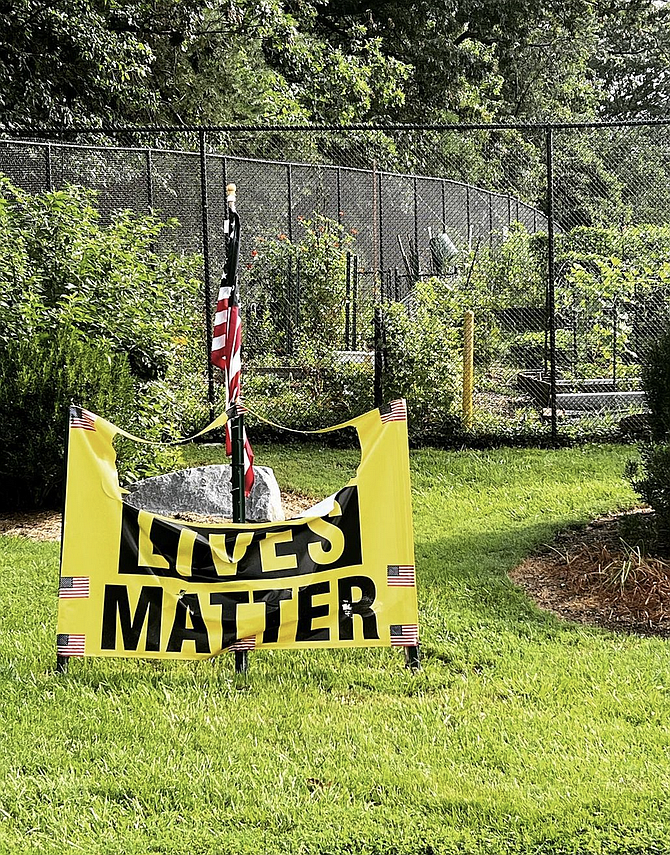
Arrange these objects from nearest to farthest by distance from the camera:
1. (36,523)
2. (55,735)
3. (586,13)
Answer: (55,735) < (36,523) < (586,13)

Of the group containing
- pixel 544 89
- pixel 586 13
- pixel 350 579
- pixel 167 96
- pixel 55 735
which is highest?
pixel 586 13

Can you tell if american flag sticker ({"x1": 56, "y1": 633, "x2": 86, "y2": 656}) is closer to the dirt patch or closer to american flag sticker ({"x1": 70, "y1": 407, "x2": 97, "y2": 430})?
american flag sticker ({"x1": 70, "y1": 407, "x2": 97, "y2": 430})

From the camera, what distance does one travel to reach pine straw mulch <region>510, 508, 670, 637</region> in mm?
5207

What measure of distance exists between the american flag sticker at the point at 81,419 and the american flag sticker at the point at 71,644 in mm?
896

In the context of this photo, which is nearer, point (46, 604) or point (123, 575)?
point (123, 575)

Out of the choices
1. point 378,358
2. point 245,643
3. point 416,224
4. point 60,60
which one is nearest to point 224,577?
point 245,643

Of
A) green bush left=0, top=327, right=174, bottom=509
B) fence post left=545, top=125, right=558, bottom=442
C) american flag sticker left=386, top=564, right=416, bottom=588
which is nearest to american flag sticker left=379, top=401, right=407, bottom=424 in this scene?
american flag sticker left=386, top=564, right=416, bottom=588

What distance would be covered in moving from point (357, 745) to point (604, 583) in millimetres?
2307

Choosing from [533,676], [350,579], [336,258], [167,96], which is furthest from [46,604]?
[167,96]

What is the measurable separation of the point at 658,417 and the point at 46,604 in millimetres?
4101

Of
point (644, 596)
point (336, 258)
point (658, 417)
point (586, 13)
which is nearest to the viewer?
Result: point (644, 596)

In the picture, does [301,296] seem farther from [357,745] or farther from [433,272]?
[357,745]

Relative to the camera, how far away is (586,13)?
2716 centimetres

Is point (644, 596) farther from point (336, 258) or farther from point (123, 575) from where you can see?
point (336, 258)
